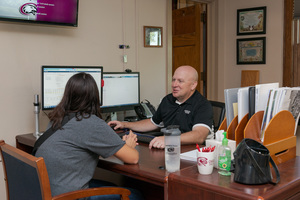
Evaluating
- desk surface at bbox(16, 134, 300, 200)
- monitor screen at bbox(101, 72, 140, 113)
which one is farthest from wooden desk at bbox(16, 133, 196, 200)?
monitor screen at bbox(101, 72, 140, 113)

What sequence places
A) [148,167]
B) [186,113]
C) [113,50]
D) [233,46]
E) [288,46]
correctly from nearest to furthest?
[148,167] < [186,113] < [113,50] < [288,46] < [233,46]

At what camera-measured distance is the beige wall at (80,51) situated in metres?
2.73

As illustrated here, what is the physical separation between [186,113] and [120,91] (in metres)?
0.86

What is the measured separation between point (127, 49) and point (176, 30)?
158cm

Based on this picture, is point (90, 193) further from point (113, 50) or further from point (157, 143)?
point (113, 50)

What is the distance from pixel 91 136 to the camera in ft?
5.54

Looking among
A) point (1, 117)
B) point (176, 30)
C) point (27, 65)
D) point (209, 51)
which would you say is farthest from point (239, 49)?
point (1, 117)

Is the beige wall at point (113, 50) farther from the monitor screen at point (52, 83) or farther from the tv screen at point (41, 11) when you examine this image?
the monitor screen at point (52, 83)

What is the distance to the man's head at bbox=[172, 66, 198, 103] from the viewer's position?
256 centimetres

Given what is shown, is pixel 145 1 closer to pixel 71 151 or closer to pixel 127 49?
pixel 127 49

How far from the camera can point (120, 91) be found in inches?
124

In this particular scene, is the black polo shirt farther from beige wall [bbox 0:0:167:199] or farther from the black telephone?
beige wall [bbox 0:0:167:199]

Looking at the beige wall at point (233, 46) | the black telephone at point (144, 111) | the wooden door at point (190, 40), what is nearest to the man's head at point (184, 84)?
the black telephone at point (144, 111)

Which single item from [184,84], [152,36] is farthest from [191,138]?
[152,36]
